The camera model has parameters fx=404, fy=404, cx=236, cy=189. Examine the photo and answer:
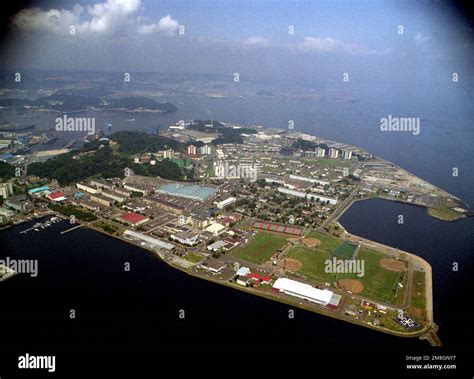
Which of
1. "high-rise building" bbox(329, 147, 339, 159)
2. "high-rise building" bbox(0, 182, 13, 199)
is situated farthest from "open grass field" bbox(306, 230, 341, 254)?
"high-rise building" bbox(0, 182, 13, 199)

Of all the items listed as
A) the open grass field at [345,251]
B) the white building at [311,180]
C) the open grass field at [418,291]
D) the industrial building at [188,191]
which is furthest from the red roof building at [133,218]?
the open grass field at [418,291]

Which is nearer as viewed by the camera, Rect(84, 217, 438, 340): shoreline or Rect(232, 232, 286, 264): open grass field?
Rect(84, 217, 438, 340): shoreline

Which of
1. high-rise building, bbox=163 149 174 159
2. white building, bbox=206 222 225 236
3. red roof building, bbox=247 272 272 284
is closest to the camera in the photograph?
red roof building, bbox=247 272 272 284

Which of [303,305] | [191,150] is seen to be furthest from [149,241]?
[191,150]

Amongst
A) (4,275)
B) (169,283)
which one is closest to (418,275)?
(169,283)

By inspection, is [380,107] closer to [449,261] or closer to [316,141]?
[316,141]

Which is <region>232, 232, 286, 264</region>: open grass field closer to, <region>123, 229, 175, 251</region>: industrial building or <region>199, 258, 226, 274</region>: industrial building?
<region>199, 258, 226, 274</region>: industrial building
